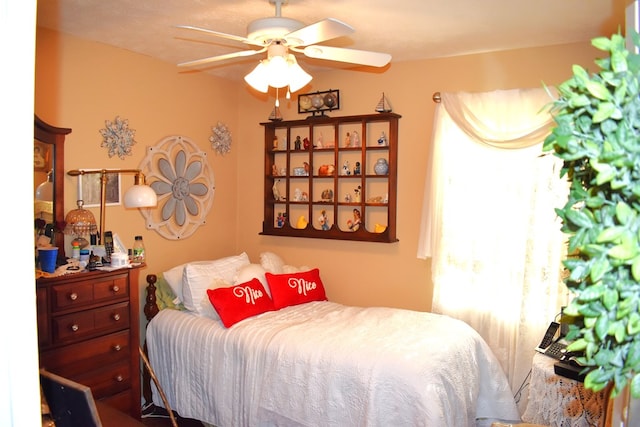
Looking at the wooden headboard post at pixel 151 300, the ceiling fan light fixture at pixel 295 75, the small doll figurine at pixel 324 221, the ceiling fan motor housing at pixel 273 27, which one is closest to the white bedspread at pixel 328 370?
the wooden headboard post at pixel 151 300

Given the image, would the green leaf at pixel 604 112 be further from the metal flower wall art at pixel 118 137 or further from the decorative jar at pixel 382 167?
the metal flower wall art at pixel 118 137

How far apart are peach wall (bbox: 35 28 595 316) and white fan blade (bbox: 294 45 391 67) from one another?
136 cm

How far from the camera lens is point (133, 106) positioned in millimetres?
3592

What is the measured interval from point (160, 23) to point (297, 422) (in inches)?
99.8

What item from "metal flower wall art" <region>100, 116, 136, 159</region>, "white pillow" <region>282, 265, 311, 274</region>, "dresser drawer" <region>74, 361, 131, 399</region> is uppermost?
"metal flower wall art" <region>100, 116, 136, 159</region>

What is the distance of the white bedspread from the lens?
2.48m

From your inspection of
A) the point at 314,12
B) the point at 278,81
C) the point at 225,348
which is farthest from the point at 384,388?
the point at 314,12

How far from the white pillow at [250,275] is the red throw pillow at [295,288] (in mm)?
71

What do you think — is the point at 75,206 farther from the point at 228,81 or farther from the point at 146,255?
the point at 228,81

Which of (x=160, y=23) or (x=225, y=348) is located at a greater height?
(x=160, y=23)

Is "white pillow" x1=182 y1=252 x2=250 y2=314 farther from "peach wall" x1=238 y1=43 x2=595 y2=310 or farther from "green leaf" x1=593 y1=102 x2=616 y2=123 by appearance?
"green leaf" x1=593 y1=102 x2=616 y2=123

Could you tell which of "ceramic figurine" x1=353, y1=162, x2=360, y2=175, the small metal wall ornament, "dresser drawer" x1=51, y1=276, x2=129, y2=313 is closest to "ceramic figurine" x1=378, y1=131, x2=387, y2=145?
"ceramic figurine" x1=353, y1=162, x2=360, y2=175

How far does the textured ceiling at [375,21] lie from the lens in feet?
8.38

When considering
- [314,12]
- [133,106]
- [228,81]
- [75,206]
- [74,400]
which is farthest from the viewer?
[228,81]
